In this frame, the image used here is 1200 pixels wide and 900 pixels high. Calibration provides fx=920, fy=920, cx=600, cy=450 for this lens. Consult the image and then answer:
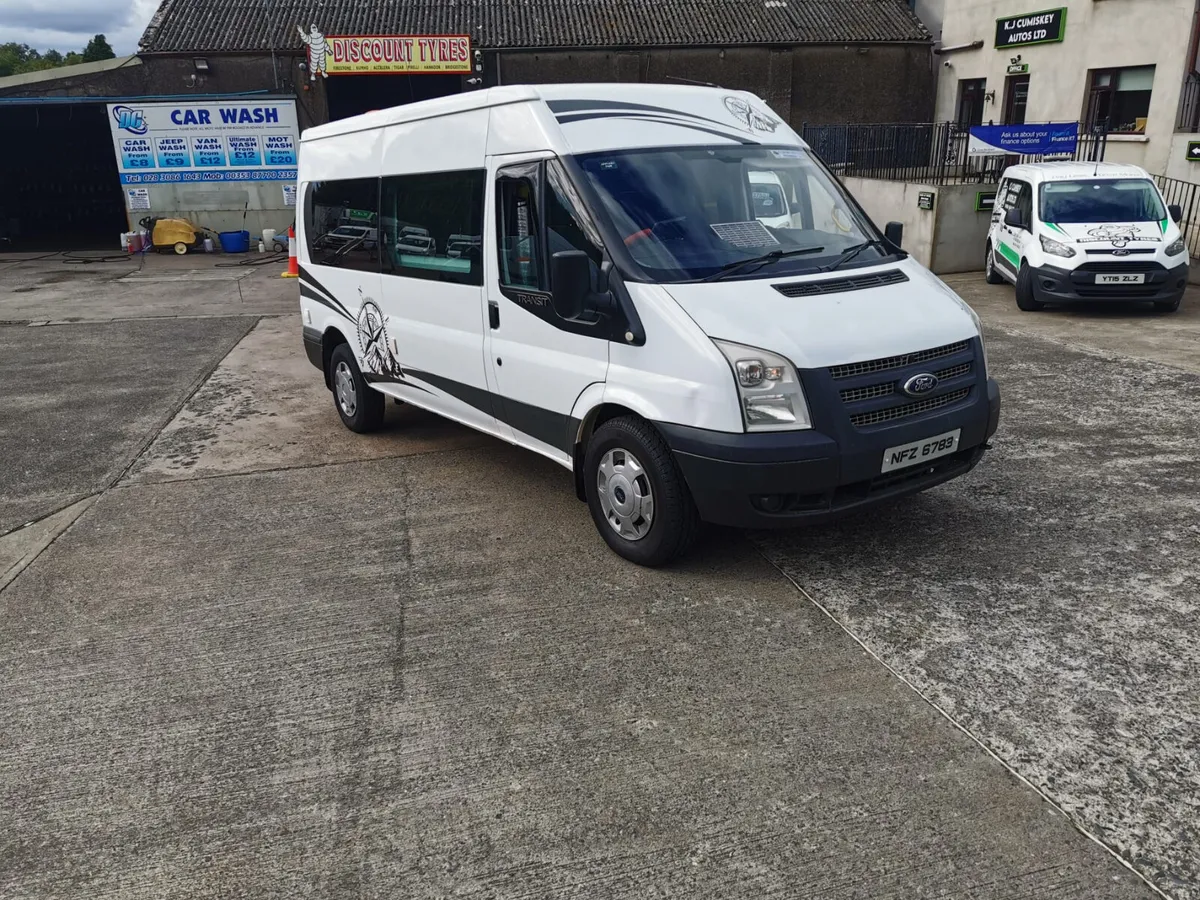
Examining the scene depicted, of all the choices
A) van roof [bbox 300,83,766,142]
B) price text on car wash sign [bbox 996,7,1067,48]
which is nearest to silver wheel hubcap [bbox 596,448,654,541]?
van roof [bbox 300,83,766,142]

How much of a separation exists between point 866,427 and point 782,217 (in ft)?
4.76

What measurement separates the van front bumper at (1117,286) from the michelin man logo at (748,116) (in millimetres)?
7372

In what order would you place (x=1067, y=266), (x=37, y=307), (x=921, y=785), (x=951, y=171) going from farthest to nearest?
(x=951, y=171)
(x=37, y=307)
(x=1067, y=266)
(x=921, y=785)

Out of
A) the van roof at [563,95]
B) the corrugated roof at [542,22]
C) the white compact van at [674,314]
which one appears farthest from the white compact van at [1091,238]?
the corrugated roof at [542,22]

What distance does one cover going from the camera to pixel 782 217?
5082 millimetres

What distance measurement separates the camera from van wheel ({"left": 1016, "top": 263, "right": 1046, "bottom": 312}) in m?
11.8

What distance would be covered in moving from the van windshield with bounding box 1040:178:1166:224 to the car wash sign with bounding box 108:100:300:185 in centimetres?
1692

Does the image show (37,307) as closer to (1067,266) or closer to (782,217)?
(782,217)

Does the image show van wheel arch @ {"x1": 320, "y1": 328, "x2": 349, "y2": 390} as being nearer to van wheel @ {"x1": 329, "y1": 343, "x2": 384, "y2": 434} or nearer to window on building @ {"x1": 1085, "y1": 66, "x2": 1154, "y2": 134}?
van wheel @ {"x1": 329, "y1": 343, "x2": 384, "y2": 434}

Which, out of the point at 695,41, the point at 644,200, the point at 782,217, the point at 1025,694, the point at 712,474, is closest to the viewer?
the point at 1025,694

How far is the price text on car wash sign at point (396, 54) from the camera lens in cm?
2403

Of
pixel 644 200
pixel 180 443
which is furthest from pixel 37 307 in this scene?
pixel 644 200

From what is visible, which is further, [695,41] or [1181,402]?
[695,41]

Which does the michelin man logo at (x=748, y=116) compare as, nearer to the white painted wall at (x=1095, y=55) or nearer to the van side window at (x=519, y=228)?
the van side window at (x=519, y=228)
